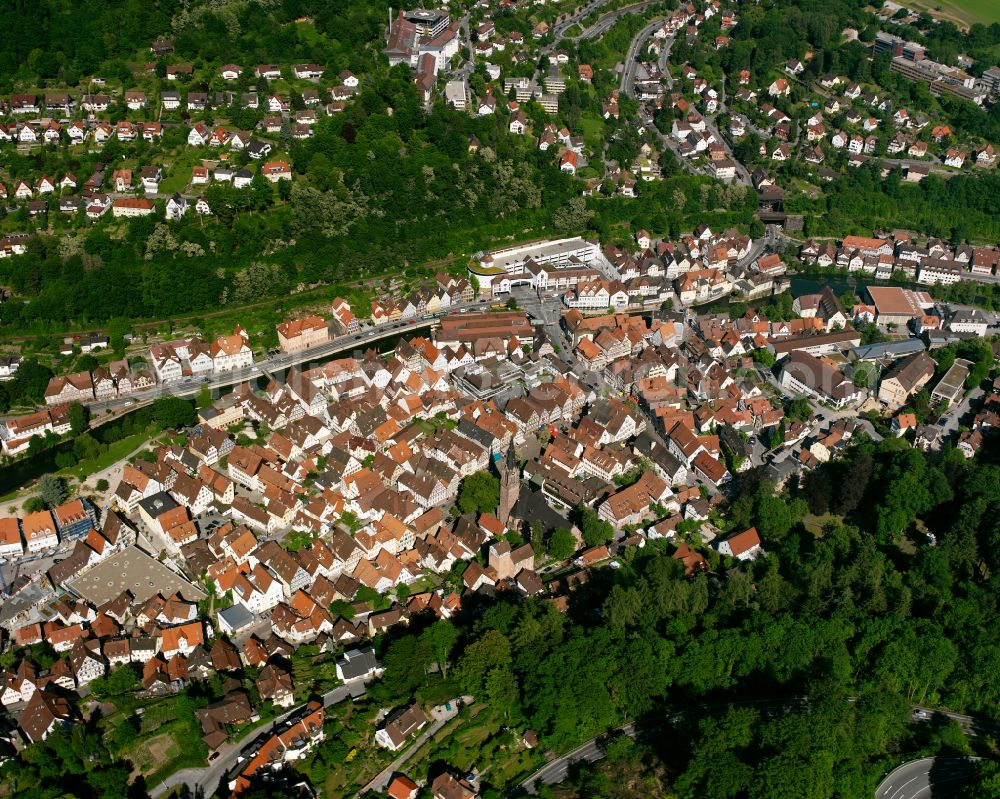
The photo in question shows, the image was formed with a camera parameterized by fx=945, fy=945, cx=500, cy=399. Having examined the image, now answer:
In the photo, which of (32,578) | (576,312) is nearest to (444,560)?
(32,578)

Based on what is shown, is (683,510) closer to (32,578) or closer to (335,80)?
(32,578)

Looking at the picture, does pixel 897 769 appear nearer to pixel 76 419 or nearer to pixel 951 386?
pixel 951 386

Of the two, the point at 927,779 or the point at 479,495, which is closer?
the point at 927,779

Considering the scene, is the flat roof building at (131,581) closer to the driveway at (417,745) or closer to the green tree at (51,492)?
the green tree at (51,492)

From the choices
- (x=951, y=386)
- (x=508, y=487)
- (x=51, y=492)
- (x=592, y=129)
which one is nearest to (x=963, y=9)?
(x=592, y=129)

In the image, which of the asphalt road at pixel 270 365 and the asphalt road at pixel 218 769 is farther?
the asphalt road at pixel 270 365

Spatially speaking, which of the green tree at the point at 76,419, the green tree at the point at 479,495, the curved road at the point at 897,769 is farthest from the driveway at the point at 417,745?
the green tree at the point at 76,419

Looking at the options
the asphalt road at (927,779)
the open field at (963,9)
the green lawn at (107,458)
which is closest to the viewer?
the asphalt road at (927,779)
